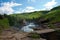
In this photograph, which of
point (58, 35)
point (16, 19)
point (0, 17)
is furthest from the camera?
point (16, 19)

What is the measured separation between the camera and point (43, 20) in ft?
25.1

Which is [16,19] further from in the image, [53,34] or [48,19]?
[53,34]

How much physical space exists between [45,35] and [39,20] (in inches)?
107

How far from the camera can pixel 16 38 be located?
153 inches

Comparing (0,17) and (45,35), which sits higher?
(0,17)

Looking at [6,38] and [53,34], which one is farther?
[53,34]

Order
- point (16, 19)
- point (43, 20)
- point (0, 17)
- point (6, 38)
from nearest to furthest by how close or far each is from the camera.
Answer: point (6, 38)
point (0, 17)
point (16, 19)
point (43, 20)

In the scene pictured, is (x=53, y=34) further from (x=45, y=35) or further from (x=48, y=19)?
(x=48, y=19)

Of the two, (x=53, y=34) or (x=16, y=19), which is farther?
(x=16, y=19)

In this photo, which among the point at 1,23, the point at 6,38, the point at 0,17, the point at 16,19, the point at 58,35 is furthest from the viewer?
the point at 16,19

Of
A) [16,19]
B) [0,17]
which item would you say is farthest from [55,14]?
[0,17]

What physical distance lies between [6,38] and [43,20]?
402 centimetres

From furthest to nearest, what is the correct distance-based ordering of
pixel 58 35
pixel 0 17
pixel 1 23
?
pixel 0 17 < pixel 1 23 < pixel 58 35

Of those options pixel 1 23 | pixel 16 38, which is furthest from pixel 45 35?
pixel 1 23
